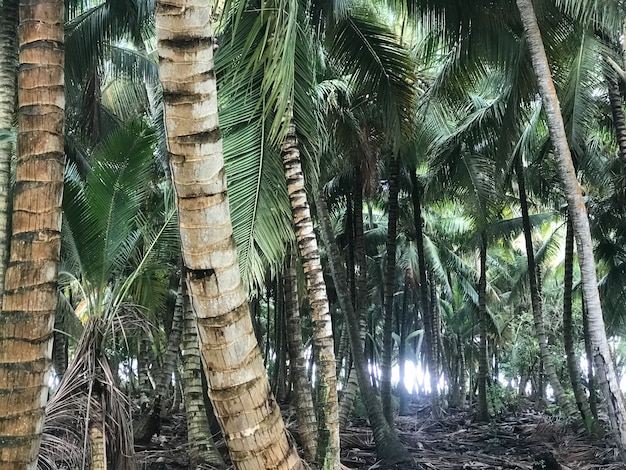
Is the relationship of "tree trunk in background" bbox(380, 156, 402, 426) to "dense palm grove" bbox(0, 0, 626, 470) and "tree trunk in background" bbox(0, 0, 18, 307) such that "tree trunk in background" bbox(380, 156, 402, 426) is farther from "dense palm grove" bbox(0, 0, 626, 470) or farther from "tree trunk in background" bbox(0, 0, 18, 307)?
"tree trunk in background" bbox(0, 0, 18, 307)

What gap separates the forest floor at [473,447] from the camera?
338 inches

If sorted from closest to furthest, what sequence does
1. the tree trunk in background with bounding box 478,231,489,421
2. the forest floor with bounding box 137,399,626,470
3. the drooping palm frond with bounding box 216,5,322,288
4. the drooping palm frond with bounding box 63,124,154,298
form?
the drooping palm frond with bounding box 63,124,154,298
the drooping palm frond with bounding box 216,5,322,288
the forest floor with bounding box 137,399,626,470
the tree trunk in background with bounding box 478,231,489,421

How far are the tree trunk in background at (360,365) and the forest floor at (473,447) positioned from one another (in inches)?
9.6

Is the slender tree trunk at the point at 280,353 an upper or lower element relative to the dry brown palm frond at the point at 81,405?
upper

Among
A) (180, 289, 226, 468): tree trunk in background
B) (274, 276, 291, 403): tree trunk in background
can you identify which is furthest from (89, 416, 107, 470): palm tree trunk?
(274, 276, 291, 403): tree trunk in background

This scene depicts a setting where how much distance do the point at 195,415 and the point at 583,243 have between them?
5.31m

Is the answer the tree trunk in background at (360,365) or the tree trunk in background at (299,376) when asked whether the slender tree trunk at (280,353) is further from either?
the tree trunk in background at (360,365)

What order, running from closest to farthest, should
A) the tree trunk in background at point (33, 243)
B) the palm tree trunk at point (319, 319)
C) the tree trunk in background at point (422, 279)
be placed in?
the tree trunk in background at point (33, 243)
the palm tree trunk at point (319, 319)
the tree trunk in background at point (422, 279)

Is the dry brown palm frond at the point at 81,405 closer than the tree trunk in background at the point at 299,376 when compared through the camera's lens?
Yes

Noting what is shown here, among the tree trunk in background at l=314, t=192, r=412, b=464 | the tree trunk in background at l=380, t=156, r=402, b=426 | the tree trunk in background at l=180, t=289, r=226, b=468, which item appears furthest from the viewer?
the tree trunk in background at l=380, t=156, r=402, b=426

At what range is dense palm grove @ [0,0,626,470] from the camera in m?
2.51

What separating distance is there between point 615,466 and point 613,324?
1234 centimetres

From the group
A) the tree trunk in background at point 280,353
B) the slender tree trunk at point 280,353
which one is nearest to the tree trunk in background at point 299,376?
the slender tree trunk at point 280,353

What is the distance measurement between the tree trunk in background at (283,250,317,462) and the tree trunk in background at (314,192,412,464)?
0.61 m
